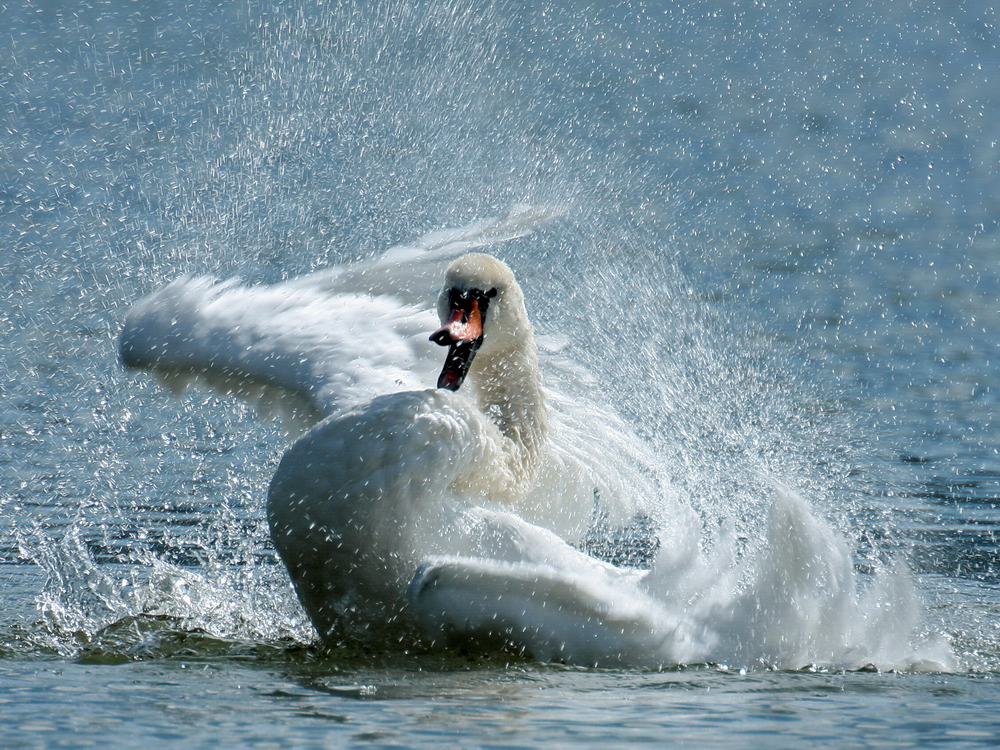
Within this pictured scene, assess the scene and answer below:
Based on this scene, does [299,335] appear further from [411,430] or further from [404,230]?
[404,230]

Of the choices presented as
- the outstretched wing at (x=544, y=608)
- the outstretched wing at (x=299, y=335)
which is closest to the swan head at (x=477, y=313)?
the outstretched wing at (x=299, y=335)

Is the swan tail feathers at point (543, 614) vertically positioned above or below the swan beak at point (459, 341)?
below

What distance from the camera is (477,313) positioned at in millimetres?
5375

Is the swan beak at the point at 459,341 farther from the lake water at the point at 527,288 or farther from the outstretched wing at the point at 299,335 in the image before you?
the lake water at the point at 527,288

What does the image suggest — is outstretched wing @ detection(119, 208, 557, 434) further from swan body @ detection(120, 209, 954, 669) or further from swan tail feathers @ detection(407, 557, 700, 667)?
swan tail feathers @ detection(407, 557, 700, 667)

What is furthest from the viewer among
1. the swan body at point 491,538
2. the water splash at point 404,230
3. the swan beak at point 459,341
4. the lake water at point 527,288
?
the water splash at point 404,230

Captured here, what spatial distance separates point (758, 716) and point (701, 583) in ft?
3.05

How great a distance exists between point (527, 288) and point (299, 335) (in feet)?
13.2

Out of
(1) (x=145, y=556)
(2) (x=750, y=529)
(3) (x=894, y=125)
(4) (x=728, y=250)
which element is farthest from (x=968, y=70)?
(1) (x=145, y=556)

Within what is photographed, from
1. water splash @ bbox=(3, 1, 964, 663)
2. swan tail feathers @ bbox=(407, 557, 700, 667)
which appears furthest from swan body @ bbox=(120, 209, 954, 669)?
water splash @ bbox=(3, 1, 964, 663)

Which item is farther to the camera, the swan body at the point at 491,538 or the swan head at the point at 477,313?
the swan head at the point at 477,313

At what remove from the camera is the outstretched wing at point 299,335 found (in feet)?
19.0

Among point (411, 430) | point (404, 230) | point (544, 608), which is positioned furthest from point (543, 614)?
point (404, 230)

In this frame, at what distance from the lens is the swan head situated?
5.22 m
